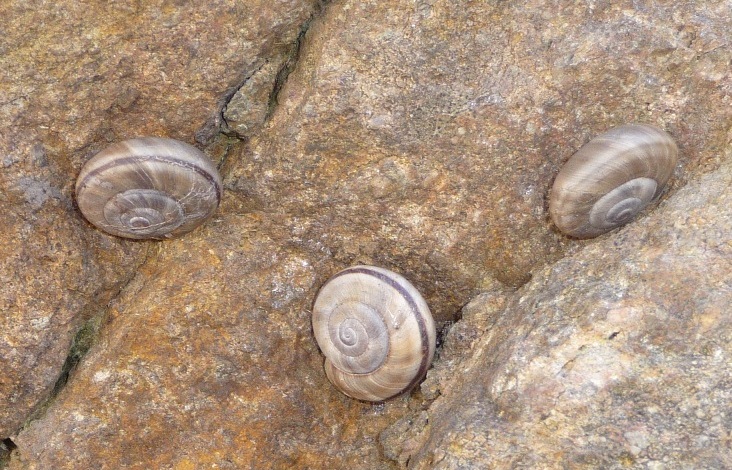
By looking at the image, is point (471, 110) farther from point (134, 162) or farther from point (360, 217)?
point (134, 162)

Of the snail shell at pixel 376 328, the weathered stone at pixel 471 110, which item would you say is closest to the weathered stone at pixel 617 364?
the snail shell at pixel 376 328

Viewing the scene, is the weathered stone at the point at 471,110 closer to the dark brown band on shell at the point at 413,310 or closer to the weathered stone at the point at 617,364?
the dark brown band on shell at the point at 413,310

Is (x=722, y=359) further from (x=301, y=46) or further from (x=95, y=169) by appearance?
(x=95, y=169)

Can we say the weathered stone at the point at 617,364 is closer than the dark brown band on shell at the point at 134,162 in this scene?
Yes

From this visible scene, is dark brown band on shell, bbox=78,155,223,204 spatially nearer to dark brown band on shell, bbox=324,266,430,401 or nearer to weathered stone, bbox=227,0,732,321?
weathered stone, bbox=227,0,732,321

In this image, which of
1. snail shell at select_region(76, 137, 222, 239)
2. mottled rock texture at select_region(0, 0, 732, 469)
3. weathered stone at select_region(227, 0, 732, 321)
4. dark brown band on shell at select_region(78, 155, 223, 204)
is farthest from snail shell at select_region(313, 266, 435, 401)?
dark brown band on shell at select_region(78, 155, 223, 204)

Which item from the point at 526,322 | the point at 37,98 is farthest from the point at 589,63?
the point at 37,98
